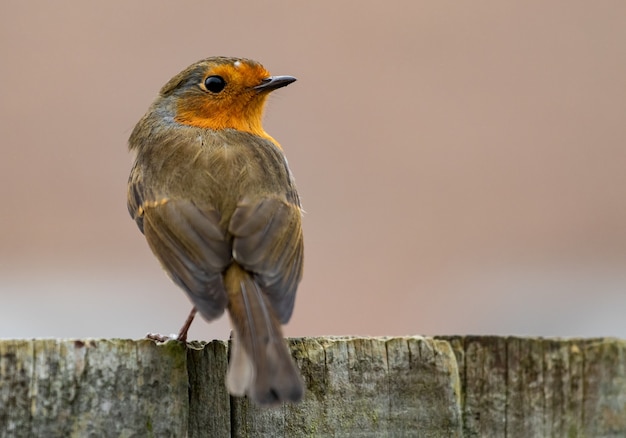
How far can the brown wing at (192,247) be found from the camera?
13.6ft

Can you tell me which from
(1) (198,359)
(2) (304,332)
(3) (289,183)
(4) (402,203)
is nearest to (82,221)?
(2) (304,332)

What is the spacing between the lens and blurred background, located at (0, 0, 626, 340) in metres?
10.1

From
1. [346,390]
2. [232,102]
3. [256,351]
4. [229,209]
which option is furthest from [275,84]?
[346,390]

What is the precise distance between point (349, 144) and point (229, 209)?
6.44 meters

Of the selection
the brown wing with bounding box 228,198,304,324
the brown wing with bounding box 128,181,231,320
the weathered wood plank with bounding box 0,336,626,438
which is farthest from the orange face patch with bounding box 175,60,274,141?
the weathered wood plank with bounding box 0,336,626,438

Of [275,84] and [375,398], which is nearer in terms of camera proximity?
[375,398]

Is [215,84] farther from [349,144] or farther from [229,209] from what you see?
[349,144]

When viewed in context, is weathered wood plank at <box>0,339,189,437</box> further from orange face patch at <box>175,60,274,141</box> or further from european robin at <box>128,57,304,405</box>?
orange face patch at <box>175,60,274,141</box>

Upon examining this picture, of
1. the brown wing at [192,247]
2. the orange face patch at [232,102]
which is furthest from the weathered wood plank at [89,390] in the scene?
the orange face patch at [232,102]

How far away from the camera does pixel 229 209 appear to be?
15.4 feet

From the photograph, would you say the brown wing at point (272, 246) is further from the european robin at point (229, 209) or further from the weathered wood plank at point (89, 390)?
the weathered wood plank at point (89, 390)

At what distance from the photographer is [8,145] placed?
1070 centimetres

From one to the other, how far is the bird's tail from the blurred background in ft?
17.6

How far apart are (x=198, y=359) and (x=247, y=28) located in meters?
8.29
